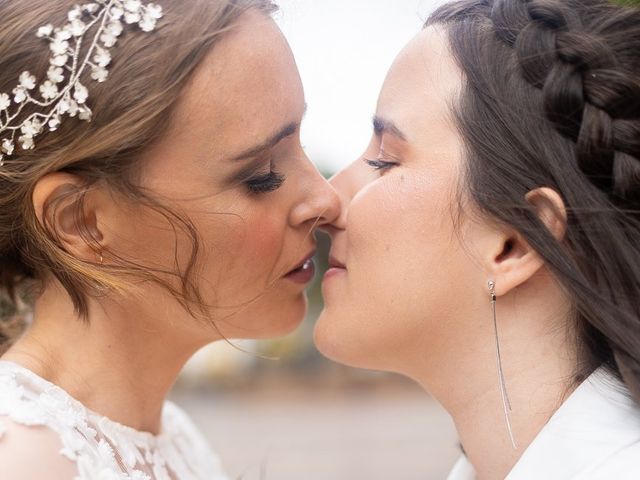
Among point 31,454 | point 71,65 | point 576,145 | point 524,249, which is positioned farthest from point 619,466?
point 71,65

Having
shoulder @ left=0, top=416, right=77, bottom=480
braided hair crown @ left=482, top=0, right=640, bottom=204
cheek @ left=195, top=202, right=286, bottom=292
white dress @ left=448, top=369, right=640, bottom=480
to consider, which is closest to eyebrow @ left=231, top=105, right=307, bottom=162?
cheek @ left=195, top=202, right=286, bottom=292

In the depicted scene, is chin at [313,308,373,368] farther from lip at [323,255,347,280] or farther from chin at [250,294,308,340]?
chin at [250,294,308,340]

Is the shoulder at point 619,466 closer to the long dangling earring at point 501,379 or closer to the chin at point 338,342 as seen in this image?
the long dangling earring at point 501,379

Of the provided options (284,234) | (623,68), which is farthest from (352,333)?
(623,68)

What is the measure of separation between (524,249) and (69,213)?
1637 millimetres

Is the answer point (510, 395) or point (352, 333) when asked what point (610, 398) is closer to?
point (510, 395)

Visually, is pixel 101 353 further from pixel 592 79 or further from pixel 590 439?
pixel 592 79

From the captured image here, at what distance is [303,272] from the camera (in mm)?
3838

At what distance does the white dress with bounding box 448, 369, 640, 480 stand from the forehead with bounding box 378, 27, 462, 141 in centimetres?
107

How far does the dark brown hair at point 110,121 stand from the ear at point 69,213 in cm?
1

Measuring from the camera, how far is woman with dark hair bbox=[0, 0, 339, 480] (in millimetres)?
3188

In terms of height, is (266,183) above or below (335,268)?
above

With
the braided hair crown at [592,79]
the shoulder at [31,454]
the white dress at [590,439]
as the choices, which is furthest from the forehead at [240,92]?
the white dress at [590,439]

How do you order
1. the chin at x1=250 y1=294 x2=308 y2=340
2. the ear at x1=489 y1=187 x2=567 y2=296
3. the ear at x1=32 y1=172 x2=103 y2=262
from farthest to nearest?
the chin at x1=250 y1=294 x2=308 y2=340 → the ear at x1=32 y1=172 x2=103 y2=262 → the ear at x1=489 y1=187 x2=567 y2=296
